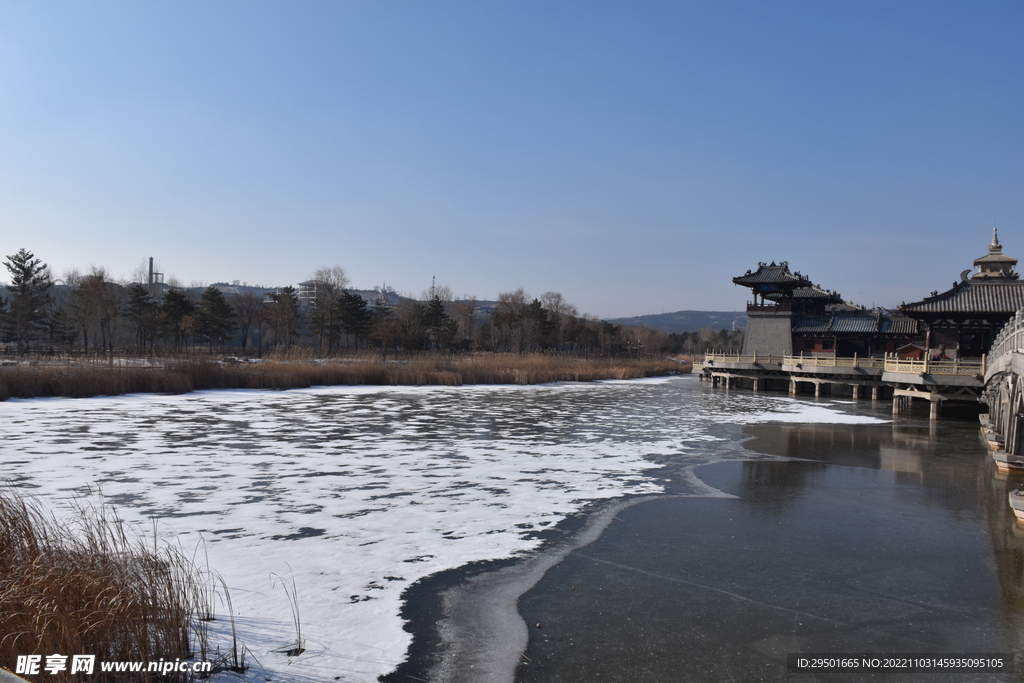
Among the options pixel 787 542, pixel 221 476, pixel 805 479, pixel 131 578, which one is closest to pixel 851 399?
pixel 805 479

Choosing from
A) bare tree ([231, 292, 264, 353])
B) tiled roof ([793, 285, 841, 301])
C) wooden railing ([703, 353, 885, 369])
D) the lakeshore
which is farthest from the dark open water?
bare tree ([231, 292, 264, 353])

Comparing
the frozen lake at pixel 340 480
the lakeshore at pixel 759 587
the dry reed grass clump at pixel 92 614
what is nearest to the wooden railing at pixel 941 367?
the frozen lake at pixel 340 480

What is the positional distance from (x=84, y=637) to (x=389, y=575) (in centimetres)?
271

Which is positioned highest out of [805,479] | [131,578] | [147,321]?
[147,321]

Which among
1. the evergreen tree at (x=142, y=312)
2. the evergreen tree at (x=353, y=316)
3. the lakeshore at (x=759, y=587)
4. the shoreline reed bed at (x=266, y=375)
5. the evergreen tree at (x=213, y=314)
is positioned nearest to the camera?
the lakeshore at (x=759, y=587)

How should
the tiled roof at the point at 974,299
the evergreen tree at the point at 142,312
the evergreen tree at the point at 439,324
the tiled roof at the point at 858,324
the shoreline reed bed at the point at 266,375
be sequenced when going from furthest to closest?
the evergreen tree at the point at 439,324 → the evergreen tree at the point at 142,312 → the tiled roof at the point at 858,324 → the tiled roof at the point at 974,299 → the shoreline reed bed at the point at 266,375

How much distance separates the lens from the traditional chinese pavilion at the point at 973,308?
84.5 feet

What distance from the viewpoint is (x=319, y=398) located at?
23.6 meters

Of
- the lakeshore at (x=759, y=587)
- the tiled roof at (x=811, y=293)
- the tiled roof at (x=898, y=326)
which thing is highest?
the tiled roof at (x=811, y=293)

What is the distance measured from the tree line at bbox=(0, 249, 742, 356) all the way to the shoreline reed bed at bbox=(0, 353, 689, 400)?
6.42 m

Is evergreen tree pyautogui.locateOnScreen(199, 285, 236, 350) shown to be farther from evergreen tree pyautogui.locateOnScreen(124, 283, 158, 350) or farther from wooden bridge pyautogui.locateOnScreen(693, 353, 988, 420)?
wooden bridge pyautogui.locateOnScreen(693, 353, 988, 420)

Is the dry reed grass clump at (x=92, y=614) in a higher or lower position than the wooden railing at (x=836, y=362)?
lower

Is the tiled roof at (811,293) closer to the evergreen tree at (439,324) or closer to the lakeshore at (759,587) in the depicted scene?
the evergreen tree at (439,324)

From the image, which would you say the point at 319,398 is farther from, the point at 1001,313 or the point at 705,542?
the point at 1001,313
